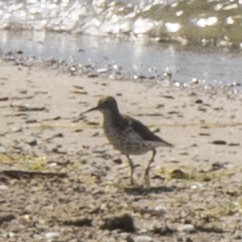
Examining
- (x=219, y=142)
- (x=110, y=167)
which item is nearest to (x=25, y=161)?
(x=110, y=167)

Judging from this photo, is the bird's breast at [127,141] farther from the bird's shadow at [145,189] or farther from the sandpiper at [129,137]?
the bird's shadow at [145,189]

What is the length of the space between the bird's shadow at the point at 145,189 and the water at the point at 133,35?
5.93 m

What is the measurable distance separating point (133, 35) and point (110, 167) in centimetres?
900

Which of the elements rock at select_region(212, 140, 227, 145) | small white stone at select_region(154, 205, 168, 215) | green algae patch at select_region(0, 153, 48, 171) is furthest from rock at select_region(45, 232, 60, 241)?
rock at select_region(212, 140, 227, 145)

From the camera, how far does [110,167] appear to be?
8.75 m

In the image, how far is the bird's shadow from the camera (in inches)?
309

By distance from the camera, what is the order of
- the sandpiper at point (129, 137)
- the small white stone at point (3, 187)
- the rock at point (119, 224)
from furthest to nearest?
the sandpiper at point (129, 137) → the small white stone at point (3, 187) → the rock at point (119, 224)

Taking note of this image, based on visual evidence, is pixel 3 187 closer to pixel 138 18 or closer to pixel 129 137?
pixel 129 137

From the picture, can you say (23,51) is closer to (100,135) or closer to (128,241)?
(100,135)

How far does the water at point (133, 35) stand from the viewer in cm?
1493

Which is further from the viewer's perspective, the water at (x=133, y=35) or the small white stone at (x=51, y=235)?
the water at (x=133, y=35)

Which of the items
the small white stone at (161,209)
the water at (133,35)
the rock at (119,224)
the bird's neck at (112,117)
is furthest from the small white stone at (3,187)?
the water at (133,35)

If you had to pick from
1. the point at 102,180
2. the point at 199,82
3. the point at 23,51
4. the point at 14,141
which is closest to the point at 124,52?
the point at 23,51

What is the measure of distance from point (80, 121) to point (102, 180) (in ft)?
7.23
